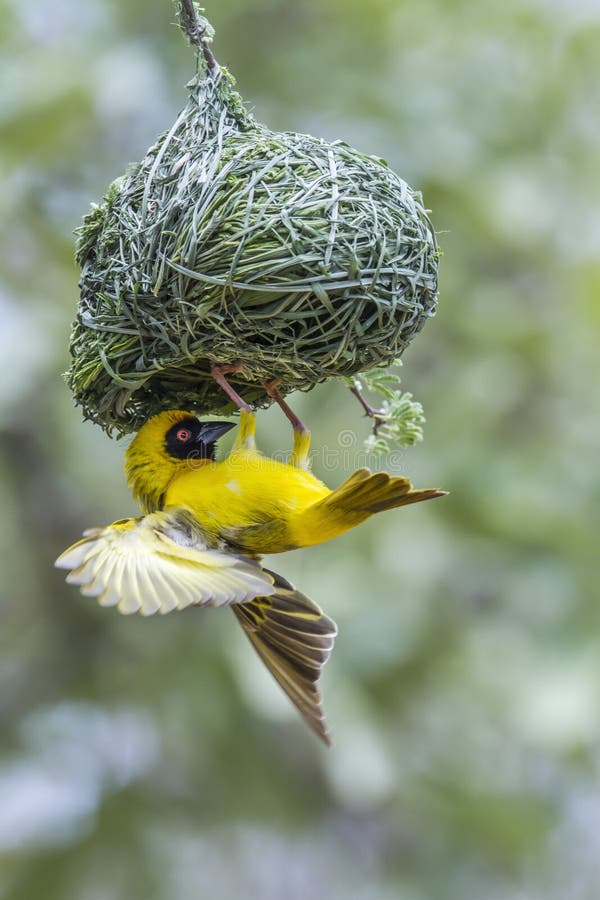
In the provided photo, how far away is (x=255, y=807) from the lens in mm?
5402

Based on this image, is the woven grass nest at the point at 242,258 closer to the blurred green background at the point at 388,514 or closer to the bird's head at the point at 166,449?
the bird's head at the point at 166,449

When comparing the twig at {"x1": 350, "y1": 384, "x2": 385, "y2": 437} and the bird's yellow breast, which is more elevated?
the twig at {"x1": 350, "y1": 384, "x2": 385, "y2": 437}

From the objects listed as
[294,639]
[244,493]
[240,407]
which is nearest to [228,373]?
[240,407]

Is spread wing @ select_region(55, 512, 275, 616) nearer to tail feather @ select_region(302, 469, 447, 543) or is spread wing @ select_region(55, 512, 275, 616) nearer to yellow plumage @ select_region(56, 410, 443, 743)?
yellow plumage @ select_region(56, 410, 443, 743)

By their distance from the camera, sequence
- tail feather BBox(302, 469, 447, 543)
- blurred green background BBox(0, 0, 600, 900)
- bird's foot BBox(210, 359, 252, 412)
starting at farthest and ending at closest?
blurred green background BBox(0, 0, 600, 900) → bird's foot BBox(210, 359, 252, 412) → tail feather BBox(302, 469, 447, 543)

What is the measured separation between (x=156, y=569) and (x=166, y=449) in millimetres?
456

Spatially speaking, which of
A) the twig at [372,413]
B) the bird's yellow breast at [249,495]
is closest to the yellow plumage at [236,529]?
the bird's yellow breast at [249,495]

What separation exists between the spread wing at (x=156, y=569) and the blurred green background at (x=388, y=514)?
1.41 m

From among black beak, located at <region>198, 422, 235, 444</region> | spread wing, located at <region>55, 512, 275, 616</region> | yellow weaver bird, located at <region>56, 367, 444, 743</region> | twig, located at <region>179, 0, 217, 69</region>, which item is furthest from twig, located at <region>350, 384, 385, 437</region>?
twig, located at <region>179, 0, 217, 69</region>

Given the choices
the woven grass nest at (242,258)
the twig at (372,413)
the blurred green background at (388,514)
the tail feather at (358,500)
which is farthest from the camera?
the blurred green background at (388,514)

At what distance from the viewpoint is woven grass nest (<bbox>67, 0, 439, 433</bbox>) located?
232cm

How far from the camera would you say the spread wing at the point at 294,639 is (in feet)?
9.86

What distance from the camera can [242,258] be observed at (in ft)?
7.57

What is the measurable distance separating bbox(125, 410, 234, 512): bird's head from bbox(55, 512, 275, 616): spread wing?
159mm
